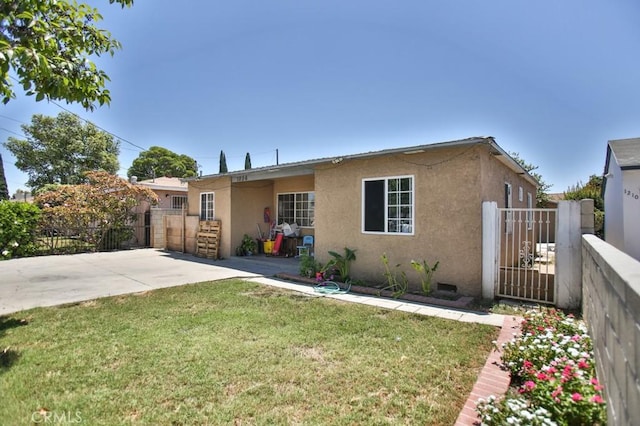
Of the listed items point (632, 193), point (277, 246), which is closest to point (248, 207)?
point (277, 246)

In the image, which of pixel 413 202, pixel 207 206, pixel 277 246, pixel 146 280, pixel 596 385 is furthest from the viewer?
pixel 207 206

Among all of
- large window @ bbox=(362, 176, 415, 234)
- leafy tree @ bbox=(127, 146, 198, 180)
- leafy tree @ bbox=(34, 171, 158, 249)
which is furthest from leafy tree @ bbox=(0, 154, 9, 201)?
leafy tree @ bbox=(127, 146, 198, 180)

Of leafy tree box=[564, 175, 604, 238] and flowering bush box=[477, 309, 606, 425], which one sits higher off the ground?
leafy tree box=[564, 175, 604, 238]

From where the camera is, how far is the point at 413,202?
7910 mm

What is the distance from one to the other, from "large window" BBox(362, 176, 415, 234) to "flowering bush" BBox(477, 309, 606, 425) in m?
4.21

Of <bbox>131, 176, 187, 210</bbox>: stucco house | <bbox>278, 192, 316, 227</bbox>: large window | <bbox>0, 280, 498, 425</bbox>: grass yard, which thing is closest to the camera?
<bbox>0, 280, 498, 425</bbox>: grass yard

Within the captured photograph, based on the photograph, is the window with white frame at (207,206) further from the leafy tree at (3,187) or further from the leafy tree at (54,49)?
the leafy tree at (3,187)

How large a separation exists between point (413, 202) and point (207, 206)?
394 inches

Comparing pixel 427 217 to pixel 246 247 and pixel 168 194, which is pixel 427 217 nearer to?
pixel 246 247

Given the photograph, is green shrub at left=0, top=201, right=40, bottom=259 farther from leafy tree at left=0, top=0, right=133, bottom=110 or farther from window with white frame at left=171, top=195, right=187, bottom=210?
leafy tree at left=0, top=0, right=133, bottom=110

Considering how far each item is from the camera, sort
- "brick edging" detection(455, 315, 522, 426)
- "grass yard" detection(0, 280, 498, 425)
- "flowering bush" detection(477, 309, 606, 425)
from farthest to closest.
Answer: "grass yard" detection(0, 280, 498, 425), "brick edging" detection(455, 315, 522, 426), "flowering bush" detection(477, 309, 606, 425)

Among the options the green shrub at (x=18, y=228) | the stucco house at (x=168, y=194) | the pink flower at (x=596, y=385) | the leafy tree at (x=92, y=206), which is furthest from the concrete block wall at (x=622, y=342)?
the stucco house at (x=168, y=194)

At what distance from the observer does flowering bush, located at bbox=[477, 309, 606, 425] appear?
7.66 ft

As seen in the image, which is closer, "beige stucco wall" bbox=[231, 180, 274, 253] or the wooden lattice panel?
"beige stucco wall" bbox=[231, 180, 274, 253]
